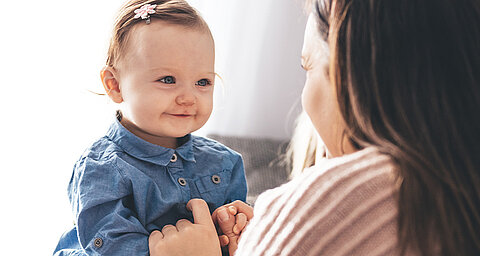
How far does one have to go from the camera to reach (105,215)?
1062mm

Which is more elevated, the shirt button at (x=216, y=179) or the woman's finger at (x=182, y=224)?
the shirt button at (x=216, y=179)

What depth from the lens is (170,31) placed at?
1.11 metres

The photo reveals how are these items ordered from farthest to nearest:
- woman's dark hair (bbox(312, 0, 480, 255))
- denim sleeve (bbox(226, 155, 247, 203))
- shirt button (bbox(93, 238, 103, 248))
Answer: denim sleeve (bbox(226, 155, 247, 203))
shirt button (bbox(93, 238, 103, 248))
woman's dark hair (bbox(312, 0, 480, 255))

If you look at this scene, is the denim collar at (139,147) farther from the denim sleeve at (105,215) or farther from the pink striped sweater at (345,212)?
the pink striped sweater at (345,212)

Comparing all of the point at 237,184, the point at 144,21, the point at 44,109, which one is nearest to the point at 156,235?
the point at 237,184

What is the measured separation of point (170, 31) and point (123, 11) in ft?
0.46

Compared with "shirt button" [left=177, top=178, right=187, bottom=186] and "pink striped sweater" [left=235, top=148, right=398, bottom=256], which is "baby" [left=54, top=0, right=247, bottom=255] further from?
"pink striped sweater" [left=235, top=148, right=398, bottom=256]

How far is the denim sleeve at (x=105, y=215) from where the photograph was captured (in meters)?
1.04

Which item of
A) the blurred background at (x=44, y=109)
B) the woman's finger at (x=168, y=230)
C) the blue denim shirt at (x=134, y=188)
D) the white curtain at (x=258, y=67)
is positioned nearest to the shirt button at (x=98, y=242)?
the blue denim shirt at (x=134, y=188)

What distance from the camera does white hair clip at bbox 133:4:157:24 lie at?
1.11 meters

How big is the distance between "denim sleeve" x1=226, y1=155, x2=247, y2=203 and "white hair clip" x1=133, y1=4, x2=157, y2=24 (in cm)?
41

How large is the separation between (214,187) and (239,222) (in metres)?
0.12

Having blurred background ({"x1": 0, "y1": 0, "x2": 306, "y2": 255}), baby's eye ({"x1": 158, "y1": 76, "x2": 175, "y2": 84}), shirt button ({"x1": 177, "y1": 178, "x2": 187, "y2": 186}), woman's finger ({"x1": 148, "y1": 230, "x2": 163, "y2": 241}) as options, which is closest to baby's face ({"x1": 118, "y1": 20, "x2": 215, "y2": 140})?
baby's eye ({"x1": 158, "y1": 76, "x2": 175, "y2": 84})

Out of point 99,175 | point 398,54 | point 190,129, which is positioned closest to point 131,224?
point 99,175
